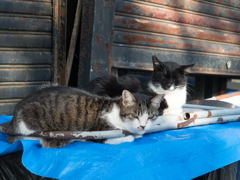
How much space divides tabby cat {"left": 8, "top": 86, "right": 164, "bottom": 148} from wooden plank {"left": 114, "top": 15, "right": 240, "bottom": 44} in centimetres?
180

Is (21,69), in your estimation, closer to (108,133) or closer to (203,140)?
(108,133)

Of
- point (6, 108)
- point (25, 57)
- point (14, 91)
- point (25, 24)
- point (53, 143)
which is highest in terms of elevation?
point (25, 24)

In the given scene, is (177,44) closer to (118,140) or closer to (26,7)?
(26,7)

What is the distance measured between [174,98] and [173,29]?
70.0 inches

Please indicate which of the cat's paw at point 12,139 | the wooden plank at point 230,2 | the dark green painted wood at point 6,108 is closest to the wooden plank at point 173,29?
the wooden plank at point 230,2

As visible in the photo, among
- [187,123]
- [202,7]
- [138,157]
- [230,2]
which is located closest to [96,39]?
[187,123]

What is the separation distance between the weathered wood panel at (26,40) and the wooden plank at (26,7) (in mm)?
319

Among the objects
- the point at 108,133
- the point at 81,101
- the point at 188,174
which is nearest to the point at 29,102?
the point at 81,101

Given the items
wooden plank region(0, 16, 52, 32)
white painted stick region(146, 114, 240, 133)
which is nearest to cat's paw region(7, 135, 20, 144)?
white painted stick region(146, 114, 240, 133)

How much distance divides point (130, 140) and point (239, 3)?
13.8 feet

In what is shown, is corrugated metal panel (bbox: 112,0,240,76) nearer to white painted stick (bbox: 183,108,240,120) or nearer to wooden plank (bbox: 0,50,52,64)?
wooden plank (bbox: 0,50,52,64)

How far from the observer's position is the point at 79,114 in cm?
159

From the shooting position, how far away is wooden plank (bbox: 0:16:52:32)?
9.65 feet

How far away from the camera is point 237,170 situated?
1.79m
